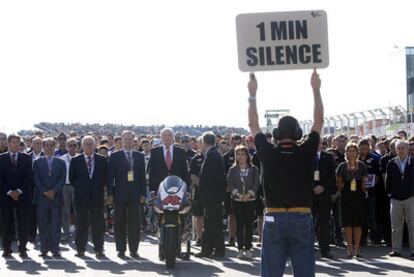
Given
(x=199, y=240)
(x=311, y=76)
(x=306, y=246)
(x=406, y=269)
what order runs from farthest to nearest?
1. (x=199, y=240)
2. (x=406, y=269)
3. (x=311, y=76)
4. (x=306, y=246)

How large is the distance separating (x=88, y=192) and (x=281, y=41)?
7335 millimetres

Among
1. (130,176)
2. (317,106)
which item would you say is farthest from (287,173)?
(130,176)

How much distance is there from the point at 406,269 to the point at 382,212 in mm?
3362

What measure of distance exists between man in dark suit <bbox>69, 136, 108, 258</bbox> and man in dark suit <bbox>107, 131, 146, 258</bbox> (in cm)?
22

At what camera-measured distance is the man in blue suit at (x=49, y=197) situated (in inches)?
532

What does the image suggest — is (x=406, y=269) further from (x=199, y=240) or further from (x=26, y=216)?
(x=26, y=216)

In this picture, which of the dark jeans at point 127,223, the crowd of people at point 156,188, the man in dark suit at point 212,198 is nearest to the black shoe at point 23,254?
the crowd of people at point 156,188

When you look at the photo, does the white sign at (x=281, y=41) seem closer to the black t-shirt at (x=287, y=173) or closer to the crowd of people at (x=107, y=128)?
the black t-shirt at (x=287, y=173)

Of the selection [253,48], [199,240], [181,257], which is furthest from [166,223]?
[253,48]

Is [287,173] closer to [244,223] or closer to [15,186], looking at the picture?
[244,223]

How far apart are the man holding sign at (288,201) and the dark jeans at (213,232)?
6875 mm

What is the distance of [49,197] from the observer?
44.8 ft

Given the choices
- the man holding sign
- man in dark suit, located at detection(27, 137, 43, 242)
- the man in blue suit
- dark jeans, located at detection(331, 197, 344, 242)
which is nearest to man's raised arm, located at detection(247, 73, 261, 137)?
the man holding sign

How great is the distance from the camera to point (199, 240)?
49.1 ft
